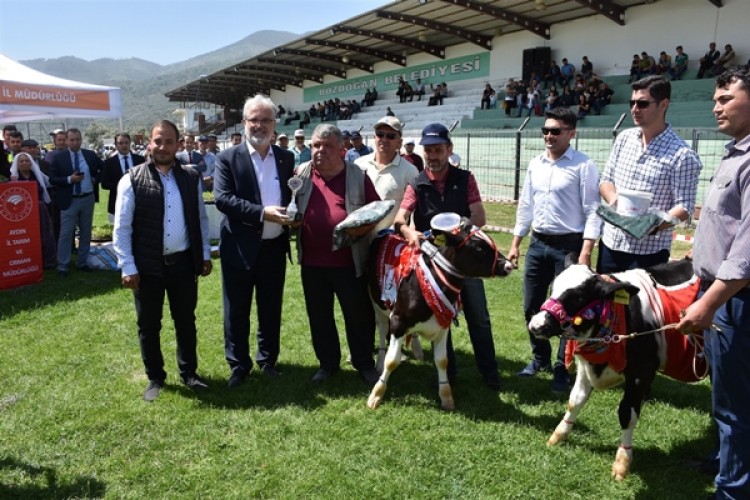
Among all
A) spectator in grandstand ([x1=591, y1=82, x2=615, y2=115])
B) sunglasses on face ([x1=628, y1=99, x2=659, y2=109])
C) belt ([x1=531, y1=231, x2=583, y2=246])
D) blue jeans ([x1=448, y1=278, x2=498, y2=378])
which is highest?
spectator in grandstand ([x1=591, y1=82, x2=615, y2=115])

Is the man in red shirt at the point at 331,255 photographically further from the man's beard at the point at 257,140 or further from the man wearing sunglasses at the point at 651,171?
the man wearing sunglasses at the point at 651,171

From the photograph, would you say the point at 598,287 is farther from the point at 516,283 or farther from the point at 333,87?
the point at 333,87

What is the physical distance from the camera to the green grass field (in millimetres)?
3346

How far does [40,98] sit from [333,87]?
30026 millimetres

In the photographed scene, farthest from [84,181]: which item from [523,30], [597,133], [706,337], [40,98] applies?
[523,30]

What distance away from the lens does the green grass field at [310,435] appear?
335cm

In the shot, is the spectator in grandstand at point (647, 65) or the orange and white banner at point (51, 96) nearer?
the orange and white banner at point (51, 96)

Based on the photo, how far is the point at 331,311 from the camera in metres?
4.84

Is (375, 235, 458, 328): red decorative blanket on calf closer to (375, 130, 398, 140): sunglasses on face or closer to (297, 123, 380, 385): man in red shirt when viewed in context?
(297, 123, 380, 385): man in red shirt

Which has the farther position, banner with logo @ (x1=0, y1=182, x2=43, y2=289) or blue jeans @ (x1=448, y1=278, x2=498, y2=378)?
banner with logo @ (x1=0, y1=182, x2=43, y2=289)

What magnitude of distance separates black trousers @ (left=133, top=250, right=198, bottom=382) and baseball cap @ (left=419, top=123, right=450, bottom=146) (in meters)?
2.19

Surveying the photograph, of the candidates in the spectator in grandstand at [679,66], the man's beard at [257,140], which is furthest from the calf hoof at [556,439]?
the spectator in grandstand at [679,66]

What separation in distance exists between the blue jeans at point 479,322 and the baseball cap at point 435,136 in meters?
1.19

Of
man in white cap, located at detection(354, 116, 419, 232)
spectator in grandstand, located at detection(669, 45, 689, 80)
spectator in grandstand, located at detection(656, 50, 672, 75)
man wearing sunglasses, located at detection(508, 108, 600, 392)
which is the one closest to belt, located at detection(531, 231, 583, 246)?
man wearing sunglasses, located at detection(508, 108, 600, 392)
